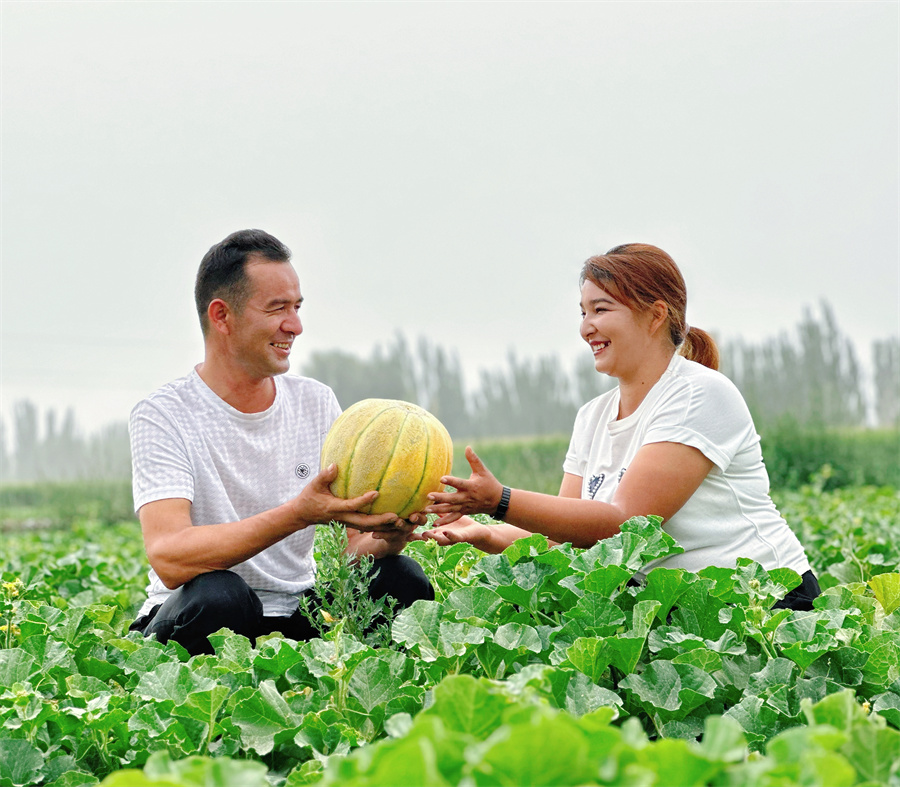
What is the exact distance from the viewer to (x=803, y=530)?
5418mm

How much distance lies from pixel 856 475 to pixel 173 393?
11.3 m

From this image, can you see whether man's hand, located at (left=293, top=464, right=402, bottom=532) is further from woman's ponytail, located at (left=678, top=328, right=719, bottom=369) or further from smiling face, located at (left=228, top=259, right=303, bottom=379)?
woman's ponytail, located at (left=678, top=328, right=719, bottom=369)

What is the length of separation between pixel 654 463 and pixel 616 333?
19.9 inches

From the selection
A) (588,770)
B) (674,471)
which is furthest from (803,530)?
(588,770)

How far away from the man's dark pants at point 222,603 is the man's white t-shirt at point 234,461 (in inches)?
8.0

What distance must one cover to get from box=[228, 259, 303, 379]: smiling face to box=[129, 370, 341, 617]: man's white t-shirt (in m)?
0.20

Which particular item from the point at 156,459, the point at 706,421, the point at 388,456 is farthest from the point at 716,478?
the point at 156,459

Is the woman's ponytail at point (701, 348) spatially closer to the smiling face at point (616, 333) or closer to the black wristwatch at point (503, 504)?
Answer: the smiling face at point (616, 333)

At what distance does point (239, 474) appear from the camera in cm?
338

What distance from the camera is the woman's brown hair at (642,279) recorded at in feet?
10.4

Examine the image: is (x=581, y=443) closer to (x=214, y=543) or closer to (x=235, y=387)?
(x=235, y=387)

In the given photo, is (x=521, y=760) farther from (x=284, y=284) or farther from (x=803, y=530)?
(x=803, y=530)

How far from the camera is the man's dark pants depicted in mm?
2908

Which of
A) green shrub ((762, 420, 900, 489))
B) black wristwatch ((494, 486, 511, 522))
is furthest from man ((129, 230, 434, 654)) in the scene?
green shrub ((762, 420, 900, 489))
